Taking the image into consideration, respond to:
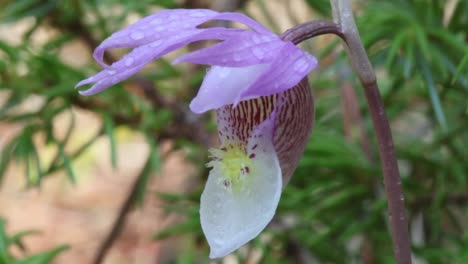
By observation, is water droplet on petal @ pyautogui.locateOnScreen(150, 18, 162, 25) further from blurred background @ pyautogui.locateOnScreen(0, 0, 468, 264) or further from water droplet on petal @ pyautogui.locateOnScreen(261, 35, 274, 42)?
blurred background @ pyautogui.locateOnScreen(0, 0, 468, 264)

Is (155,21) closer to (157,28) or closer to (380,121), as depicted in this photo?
(157,28)

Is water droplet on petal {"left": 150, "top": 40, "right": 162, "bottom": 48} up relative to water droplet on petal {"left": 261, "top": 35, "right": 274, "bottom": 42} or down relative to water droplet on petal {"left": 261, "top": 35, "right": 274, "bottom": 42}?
up

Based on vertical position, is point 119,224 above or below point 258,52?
below

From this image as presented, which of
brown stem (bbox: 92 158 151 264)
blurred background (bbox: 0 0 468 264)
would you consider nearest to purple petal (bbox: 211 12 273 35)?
blurred background (bbox: 0 0 468 264)

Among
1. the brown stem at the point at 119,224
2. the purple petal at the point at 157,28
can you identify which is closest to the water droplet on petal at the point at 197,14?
the purple petal at the point at 157,28

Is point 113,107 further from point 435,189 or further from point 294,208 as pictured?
point 435,189

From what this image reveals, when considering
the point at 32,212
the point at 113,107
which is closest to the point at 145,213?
the point at 32,212

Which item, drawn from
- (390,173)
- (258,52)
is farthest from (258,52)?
(390,173)

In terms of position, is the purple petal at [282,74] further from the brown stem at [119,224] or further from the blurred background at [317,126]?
the brown stem at [119,224]
